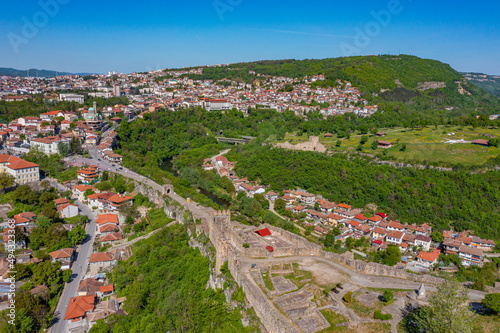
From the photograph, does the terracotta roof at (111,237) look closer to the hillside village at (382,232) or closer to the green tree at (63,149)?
the hillside village at (382,232)

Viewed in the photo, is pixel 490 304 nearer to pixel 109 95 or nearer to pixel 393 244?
pixel 393 244

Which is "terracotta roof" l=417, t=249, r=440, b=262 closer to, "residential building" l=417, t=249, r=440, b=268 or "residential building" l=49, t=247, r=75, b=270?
"residential building" l=417, t=249, r=440, b=268

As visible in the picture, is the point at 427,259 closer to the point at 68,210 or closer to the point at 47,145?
the point at 68,210

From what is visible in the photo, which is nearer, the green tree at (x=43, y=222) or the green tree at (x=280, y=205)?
the green tree at (x=43, y=222)

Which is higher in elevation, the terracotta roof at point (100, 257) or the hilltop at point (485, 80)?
the hilltop at point (485, 80)

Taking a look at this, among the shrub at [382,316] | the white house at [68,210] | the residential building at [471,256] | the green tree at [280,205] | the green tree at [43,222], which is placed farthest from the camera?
the green tree at [280,205]

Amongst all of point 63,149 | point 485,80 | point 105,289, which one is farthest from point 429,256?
point 485,80

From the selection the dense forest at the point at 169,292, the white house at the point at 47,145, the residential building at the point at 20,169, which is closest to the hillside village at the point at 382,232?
the dense forest at the point at 169,292
